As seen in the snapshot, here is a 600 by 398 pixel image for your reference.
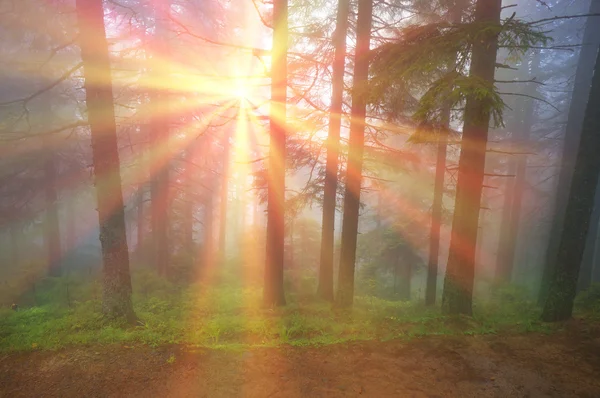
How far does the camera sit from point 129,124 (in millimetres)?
14500

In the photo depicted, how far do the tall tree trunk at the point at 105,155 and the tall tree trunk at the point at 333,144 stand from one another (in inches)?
281

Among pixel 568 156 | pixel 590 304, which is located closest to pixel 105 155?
pixel 590 304

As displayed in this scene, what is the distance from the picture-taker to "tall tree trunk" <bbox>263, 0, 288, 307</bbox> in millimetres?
8766

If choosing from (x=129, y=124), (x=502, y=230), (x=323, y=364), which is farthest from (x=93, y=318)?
(x=502, y=230)

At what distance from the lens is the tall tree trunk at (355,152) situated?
934cm

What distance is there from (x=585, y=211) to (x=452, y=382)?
5743 mm

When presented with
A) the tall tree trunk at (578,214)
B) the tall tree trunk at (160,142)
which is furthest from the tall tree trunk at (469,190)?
the tall tree trunk at (160,142)

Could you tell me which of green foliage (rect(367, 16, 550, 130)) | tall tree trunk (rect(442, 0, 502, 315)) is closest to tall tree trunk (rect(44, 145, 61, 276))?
green foliage (rect(367, 16, 550, 130))

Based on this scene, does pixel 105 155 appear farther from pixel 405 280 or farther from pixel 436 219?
pixel 405 280

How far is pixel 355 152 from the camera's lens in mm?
9883

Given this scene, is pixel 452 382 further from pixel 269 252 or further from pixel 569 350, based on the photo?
pixel 269 252

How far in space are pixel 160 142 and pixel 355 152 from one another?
987cm

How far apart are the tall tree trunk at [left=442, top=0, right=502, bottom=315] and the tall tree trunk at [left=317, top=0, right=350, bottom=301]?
4.70 meters

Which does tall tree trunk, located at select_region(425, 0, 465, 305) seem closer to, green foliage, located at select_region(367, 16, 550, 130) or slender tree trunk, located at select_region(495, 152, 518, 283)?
green foliage, located at select_region(367, 16, 550, 130)
